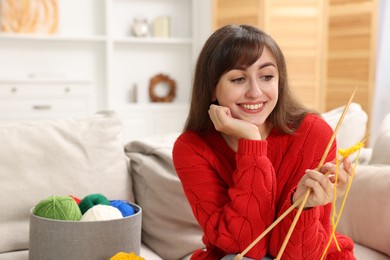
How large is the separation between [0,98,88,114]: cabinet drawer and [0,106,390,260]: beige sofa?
8.04 feet

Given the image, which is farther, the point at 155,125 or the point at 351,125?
the point at 155,125

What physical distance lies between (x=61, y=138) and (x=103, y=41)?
314 cm

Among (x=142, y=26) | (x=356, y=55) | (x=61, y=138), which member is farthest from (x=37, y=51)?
(x=61, y=138)

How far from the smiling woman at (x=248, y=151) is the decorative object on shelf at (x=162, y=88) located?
3.50 m

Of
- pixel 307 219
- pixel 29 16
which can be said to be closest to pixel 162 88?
pixel 29 16

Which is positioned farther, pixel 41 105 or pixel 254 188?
pixel 41 105

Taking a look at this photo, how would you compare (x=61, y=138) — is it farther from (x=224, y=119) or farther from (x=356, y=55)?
(x=356, y=55)

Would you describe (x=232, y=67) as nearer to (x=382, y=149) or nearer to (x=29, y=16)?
(x=382, y=149)

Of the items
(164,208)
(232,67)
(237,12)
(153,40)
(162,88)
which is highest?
(237,12)

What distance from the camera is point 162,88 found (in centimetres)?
509

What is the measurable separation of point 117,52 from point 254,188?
12.5 feet

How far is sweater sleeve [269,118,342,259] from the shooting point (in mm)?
1267

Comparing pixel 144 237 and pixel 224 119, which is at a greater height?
pixel 224 119

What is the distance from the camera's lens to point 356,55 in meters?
4.09
